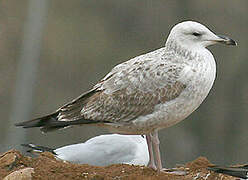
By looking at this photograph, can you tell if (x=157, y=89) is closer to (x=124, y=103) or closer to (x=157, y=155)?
(x=124, y=103)

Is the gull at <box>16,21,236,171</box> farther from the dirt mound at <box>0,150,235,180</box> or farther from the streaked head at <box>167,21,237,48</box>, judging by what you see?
the dirt mound at <box>0,150,235,180</box>

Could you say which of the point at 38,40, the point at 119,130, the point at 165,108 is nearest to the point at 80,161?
the point at 119,130

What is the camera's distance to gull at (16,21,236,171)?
4.82 metres

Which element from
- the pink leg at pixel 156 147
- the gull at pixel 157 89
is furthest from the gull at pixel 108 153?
the pink leg at pixel 156 147

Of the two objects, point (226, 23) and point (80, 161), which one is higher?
point (226, 23)

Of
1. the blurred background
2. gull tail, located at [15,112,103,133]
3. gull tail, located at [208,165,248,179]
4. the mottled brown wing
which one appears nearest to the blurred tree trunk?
the blurred background

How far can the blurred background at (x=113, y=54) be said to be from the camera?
12.0 metres

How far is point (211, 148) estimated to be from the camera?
12.6m

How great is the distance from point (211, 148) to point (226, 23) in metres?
2.13

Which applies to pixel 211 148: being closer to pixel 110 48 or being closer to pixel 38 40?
pixel 110 48

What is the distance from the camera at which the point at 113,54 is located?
12.4 metres

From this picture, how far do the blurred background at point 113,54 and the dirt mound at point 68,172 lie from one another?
265 inches

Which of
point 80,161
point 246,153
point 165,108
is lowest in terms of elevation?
point 246,153

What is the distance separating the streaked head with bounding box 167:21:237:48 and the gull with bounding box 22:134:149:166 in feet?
3.49
